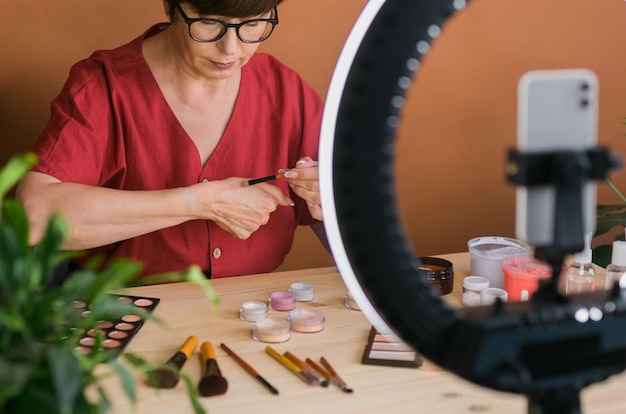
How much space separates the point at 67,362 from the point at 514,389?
0.34 metres

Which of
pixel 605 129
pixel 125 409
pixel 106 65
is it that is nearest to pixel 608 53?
pixel 605 129

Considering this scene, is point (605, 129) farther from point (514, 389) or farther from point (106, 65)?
point (514, 389)

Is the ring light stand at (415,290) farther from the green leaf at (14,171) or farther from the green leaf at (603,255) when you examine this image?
the green leaf at (603,255)

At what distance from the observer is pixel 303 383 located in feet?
3.28

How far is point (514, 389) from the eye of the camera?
584mm

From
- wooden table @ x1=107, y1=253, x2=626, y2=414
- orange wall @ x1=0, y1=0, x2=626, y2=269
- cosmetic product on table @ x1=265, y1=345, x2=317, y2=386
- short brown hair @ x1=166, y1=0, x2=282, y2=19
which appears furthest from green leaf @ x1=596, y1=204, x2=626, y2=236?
cosmetic product on table @ x1=265, y1=345, x2=317, y2=386

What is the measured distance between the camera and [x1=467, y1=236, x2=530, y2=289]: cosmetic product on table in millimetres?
1384

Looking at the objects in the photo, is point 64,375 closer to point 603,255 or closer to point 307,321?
point 307,321

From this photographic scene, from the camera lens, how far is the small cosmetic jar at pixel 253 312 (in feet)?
3.92

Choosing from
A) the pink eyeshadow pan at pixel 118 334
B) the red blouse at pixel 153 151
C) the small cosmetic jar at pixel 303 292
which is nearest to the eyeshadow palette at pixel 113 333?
the pink eyeshadow pan at pixel 118 334

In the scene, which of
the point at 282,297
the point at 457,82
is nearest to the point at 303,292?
the point at 282,297

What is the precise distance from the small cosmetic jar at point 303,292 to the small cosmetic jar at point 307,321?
95 mm

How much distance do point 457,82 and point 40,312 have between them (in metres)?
1.87

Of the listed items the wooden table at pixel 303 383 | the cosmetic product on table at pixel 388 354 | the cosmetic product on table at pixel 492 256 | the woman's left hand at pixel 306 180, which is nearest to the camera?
the wooden table at pixel 303 383
